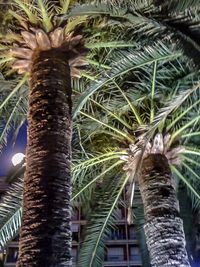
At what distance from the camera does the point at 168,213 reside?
22.8 ft

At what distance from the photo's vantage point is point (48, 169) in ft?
17.5

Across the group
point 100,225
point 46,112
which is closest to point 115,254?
point 100,225

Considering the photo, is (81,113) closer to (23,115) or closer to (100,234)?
(23,115)

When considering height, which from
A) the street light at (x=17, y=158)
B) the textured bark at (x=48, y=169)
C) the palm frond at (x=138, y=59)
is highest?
the palm frond at (x=138, y=59)

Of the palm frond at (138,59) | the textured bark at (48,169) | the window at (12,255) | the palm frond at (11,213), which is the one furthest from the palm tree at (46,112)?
the window at (12,255)

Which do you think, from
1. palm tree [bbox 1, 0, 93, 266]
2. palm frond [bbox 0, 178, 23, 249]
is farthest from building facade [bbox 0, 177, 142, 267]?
palm tree [bbox 1, 0, 93, 266]

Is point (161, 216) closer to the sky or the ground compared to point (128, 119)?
closer to the ground

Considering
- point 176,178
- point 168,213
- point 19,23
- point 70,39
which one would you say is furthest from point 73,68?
point 176,178

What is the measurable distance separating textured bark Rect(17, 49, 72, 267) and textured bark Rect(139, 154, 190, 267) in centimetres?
187

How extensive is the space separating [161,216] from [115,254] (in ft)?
43.7

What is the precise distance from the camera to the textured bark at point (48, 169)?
4830mm

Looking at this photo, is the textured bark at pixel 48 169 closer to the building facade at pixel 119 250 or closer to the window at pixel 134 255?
the building facade at pixel 119 250

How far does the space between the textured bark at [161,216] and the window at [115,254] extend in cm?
1261

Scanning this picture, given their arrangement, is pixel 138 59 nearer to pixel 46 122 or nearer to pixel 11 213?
pixel 46 122
